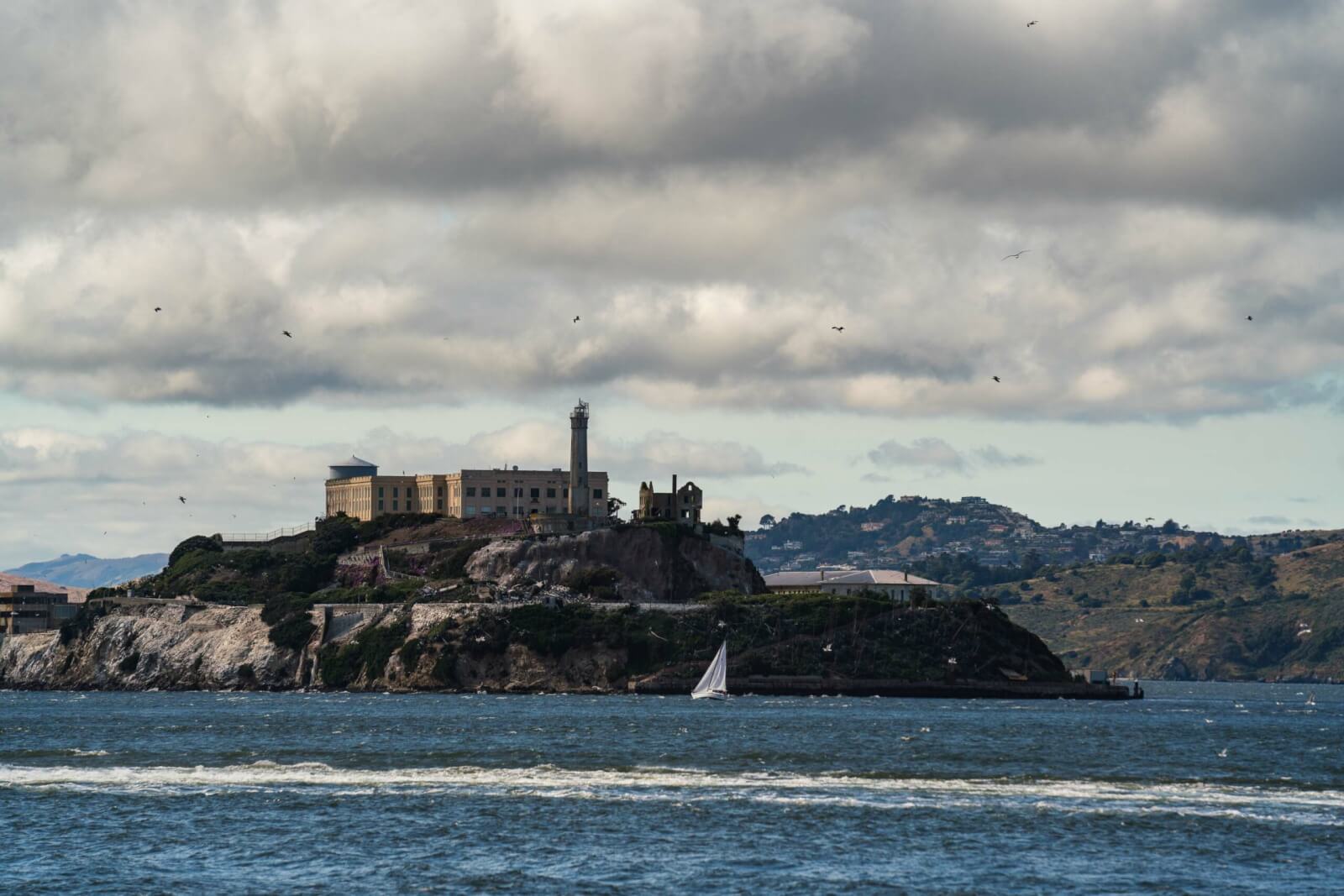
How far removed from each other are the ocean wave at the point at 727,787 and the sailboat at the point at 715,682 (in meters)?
81.1

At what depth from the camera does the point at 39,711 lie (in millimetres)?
154000

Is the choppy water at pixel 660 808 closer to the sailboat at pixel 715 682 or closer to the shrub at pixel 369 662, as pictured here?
the sailboat at pixel 715 682

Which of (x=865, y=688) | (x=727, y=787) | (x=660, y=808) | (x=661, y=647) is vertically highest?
(x=661, y=647)

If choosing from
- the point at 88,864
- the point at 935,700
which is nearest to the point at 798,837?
the point at 88,864

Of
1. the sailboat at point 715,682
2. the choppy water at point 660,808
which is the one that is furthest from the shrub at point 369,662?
the choppy water at point 660,808

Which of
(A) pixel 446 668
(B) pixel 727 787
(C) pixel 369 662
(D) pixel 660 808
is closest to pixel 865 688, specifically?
(A) pixel 446 668

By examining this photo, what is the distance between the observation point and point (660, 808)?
235ft

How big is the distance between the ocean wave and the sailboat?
266 ft

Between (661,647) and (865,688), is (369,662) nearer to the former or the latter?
(661,647)

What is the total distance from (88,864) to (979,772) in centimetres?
4390

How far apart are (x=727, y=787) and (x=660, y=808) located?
26.5ft

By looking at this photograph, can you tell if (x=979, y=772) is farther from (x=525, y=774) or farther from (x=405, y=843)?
(x=405, y=843)

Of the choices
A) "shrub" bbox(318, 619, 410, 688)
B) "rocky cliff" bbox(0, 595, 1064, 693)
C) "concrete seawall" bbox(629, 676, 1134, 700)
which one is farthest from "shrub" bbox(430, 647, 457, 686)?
"concrete seawall" bbox(629, 676, 1134, 700)

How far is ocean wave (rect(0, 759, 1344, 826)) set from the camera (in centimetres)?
7406
